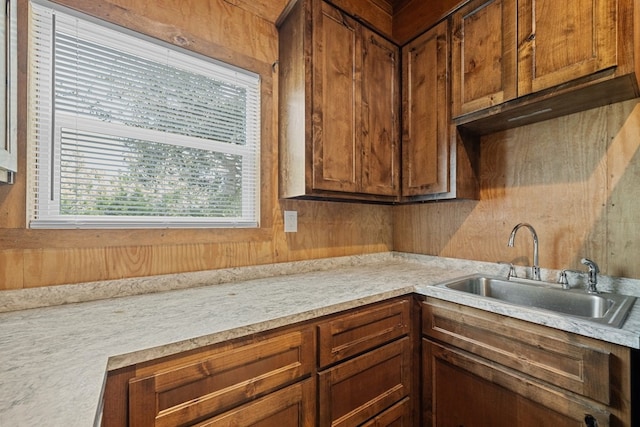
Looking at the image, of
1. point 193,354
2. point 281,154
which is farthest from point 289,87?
point 193,354

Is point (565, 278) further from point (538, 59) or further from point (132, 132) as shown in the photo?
point (132, 132)

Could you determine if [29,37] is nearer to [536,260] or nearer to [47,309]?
[47,309]

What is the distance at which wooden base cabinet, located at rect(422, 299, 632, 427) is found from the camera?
3.06 ft

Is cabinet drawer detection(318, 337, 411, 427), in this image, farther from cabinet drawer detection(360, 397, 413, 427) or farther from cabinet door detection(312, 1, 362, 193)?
cabinet door detection(312, 1, 362, 193)

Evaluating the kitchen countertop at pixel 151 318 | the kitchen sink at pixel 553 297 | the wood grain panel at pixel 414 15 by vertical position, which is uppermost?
the wood grain panel at pixel 414 15

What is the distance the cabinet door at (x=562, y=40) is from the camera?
114 centimetres

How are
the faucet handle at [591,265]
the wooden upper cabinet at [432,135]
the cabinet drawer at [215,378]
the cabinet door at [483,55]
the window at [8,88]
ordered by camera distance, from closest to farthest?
the cabinet drawer at [215,378] → the window at [8,88] → the faucet handle at [591,265] → the cabinet door at [483,55] → the wooden upper cabinet at [432,135]

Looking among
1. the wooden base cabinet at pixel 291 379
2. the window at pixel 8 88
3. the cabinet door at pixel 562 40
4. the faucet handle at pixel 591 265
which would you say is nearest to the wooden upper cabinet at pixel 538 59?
the cabinet door at pixel 562 40

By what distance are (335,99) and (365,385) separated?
1.48 m

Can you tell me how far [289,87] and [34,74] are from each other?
1.10 metres

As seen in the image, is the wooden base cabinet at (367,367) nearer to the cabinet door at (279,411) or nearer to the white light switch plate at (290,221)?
the cabinet door at (279,411)

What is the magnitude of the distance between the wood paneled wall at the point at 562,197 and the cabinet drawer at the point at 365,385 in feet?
2.96

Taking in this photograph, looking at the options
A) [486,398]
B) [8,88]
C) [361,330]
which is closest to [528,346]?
[486,398]

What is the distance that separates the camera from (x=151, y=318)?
993mm
